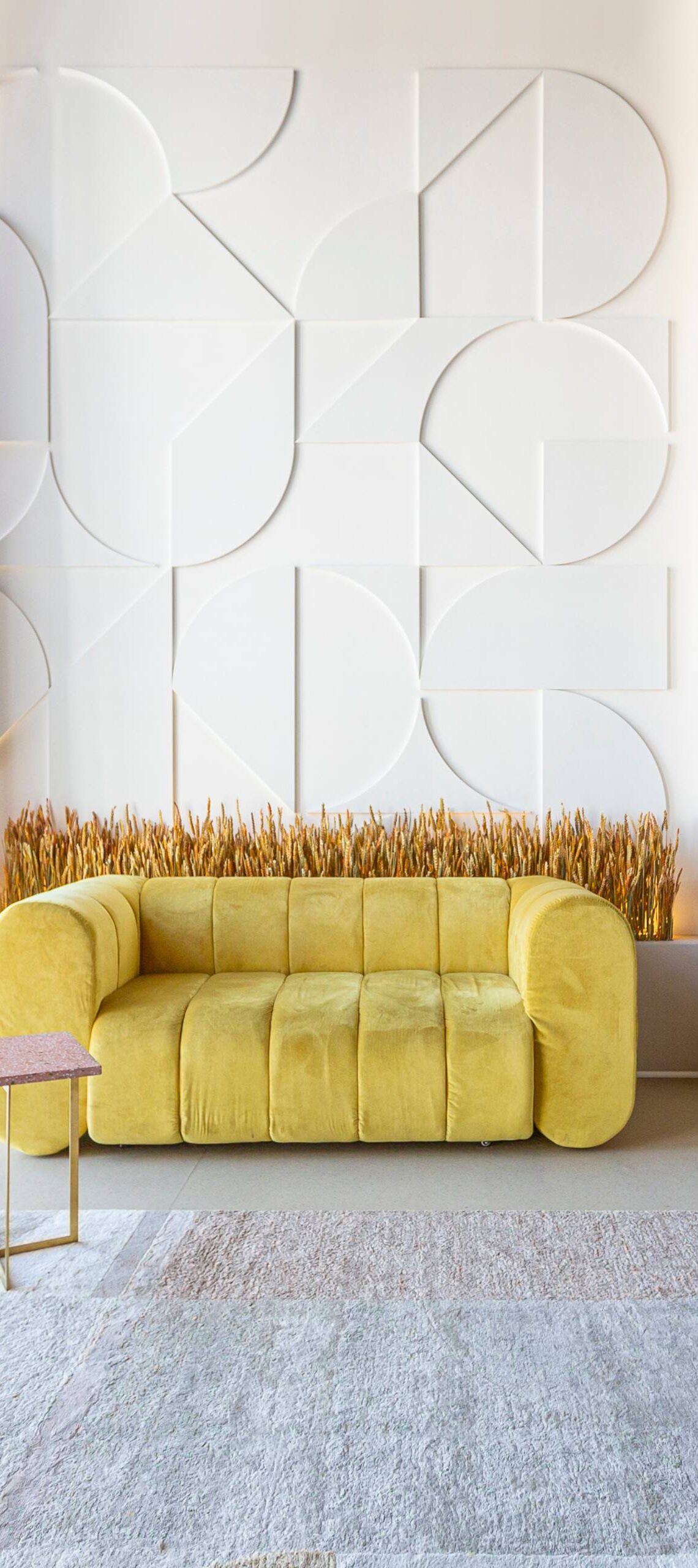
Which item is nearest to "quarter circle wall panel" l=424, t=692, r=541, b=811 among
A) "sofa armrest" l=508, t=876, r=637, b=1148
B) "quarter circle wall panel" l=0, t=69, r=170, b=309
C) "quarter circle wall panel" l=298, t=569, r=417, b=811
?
"quarter circle wall panel" l=298, t=569, r=417, b=811

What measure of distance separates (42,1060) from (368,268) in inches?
109

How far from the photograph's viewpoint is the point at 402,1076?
8.06ft

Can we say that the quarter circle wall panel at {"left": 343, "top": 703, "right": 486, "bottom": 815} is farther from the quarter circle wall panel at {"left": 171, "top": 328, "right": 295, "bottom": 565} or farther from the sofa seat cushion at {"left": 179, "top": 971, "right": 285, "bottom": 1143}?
the sofa seat cushion at {"left": 179, "top": 971, "right": 285, "bottom": 1143}

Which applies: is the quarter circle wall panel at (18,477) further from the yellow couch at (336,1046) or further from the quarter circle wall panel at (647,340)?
the quarter circle wall panel at (647,340)

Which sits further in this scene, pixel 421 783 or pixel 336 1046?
pixel 421 783

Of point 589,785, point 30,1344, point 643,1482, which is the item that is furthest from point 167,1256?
point 589,785

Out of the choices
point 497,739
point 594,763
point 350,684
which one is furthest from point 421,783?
point 594,763

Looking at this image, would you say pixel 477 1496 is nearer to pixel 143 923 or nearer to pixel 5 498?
pixel 143 923

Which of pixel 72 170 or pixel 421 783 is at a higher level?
pixel 72 170

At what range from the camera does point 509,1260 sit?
1966 millimetres

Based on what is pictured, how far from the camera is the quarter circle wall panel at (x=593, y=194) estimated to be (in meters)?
3.33

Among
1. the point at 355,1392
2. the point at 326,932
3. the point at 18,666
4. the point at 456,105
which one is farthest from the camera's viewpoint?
the point at 18,666

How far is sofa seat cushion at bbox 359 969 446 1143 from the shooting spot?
2.45m

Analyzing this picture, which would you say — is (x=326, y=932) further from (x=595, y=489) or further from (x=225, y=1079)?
(x=595, y=489)
